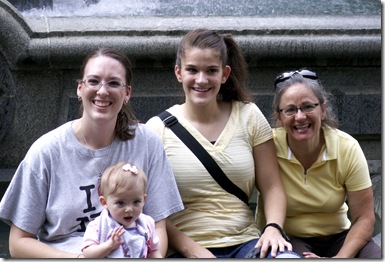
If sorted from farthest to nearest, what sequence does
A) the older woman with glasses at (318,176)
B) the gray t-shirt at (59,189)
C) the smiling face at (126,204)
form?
the older woman with glasses at (318,176)
the gray t-shirt at (59,189)
the smiling face at (126,204)

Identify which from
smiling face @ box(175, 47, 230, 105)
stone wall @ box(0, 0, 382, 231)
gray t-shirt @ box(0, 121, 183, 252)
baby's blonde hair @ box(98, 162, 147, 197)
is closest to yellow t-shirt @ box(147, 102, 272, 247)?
smiling face @ box(175, 47, 230, 105)

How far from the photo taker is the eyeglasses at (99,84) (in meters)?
3.68

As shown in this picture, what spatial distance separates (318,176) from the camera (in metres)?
4.08

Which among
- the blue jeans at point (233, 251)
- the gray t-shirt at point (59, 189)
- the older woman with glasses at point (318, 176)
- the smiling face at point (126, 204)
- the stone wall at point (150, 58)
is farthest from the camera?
the stone wall at point (150, 58)

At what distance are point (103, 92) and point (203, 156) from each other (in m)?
0.56

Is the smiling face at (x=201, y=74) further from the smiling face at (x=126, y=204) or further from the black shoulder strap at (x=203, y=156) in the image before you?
the smiling face at (x=126, y=204)

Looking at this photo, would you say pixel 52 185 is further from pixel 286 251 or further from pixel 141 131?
pixel 286 251

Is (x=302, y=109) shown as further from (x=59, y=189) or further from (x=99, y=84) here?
(x=59, y=189)

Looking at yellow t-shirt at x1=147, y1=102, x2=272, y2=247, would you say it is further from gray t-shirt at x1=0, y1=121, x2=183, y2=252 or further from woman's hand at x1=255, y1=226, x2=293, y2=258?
gray t-shirt at x1=0, y1=121, x2=183, y2=252

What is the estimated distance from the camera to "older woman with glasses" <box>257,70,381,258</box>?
400 centimetres

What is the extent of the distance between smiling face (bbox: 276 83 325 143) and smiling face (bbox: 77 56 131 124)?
74cm

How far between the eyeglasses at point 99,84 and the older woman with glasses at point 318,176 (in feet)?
2.54

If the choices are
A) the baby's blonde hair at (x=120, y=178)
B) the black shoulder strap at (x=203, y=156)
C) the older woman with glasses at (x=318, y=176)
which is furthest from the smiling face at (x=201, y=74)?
the baby's blonde hair at (x=120, y=178)

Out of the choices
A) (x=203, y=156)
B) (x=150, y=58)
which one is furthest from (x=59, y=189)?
(x=150, y=58)
